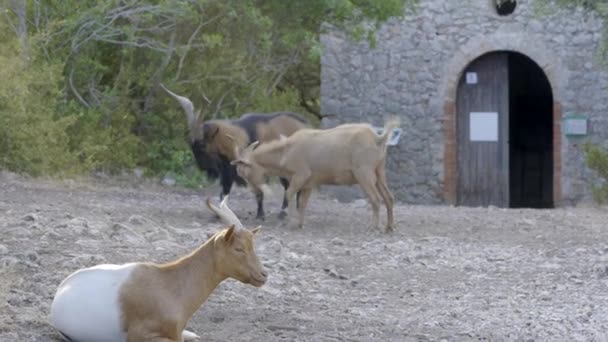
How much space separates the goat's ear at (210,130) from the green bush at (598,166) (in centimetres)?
723

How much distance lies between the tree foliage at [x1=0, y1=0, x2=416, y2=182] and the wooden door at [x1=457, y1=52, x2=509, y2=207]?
2137 millimetres

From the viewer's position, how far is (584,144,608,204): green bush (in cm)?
2102

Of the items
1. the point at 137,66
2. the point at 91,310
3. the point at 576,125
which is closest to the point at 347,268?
the point at 91,310

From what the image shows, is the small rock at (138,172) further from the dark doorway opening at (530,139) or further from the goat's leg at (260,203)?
the dark doorway opening at (530,139)

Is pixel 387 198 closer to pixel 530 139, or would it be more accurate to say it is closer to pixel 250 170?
pixel 250 170

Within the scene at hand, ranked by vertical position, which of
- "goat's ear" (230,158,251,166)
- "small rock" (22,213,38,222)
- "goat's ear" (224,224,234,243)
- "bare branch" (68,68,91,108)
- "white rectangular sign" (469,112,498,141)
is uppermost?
"bare branch" (68,68,91,108)

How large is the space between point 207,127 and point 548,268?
5.88m

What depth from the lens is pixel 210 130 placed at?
672 inches

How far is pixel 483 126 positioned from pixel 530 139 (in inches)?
202

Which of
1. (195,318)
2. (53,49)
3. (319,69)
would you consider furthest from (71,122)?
(195,318)

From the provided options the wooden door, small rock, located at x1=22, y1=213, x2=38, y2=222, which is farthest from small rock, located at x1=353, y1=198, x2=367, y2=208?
small rock, located at x1=22, y1=213, x2=38, y2=222

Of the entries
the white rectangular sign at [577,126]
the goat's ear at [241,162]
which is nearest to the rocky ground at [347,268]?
the goat's ear at [241,162]

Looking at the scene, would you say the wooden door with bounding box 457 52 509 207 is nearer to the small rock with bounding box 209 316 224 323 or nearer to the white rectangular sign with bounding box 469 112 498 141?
the white rectangular sign with bounding box 469 112 498 141

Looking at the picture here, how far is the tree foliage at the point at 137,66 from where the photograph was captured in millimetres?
18344
